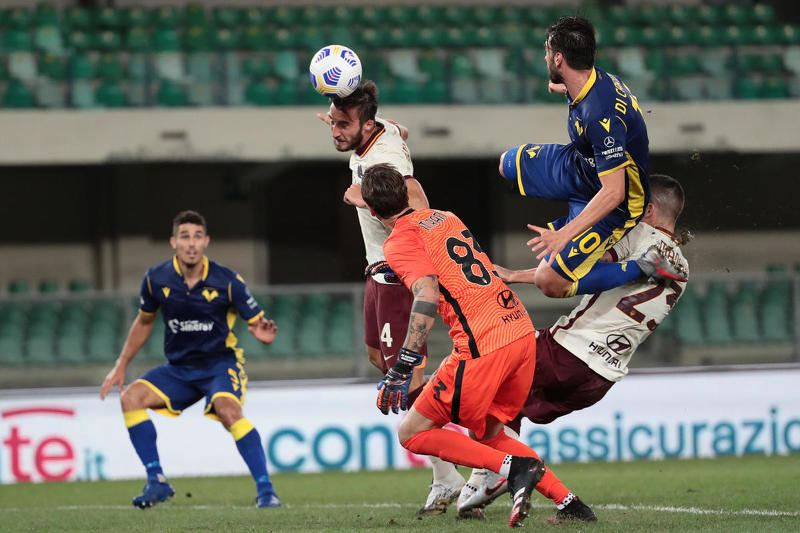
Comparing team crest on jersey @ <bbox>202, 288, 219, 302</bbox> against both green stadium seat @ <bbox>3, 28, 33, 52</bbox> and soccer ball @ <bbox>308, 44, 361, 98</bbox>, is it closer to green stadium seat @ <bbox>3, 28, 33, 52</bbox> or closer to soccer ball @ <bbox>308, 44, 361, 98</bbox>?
soccer ball @ <bbox>308, 44, 361, 98</bbox>

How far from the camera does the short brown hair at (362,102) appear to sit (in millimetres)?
6465

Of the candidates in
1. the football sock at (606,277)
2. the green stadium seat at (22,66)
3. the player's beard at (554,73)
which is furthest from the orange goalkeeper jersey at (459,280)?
the green stadium seat at (22,66)

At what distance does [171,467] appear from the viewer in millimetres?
10734

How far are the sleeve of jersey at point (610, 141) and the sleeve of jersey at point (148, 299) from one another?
3.63 metres

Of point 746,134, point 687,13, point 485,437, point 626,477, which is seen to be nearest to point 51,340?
point 626,477

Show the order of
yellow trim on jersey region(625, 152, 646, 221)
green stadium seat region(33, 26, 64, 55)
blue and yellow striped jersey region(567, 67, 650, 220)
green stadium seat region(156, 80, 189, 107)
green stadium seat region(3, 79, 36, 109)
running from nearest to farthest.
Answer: blue and yellow striped jersey region(567, 67, 650, 220), yellow trim on jersey region(625, 152, 646, 221), green stadium seat region(3, 79, 36, 109), green stadium seat region(156, 80, 189, 107), green stadium seat region(33, 26, 64, 55)

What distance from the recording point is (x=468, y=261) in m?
5.35

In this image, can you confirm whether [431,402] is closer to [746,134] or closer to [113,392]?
[113,392]

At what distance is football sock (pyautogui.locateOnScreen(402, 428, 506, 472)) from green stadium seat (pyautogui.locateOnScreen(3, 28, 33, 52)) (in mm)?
11700

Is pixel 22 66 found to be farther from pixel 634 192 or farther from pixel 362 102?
pixel 634 192

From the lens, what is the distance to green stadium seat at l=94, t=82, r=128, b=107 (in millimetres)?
14234

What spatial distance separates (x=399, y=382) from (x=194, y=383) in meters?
2.89

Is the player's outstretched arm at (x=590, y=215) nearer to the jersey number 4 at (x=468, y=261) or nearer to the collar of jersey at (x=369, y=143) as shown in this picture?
the jersey number 4 at (x=468, y=261)

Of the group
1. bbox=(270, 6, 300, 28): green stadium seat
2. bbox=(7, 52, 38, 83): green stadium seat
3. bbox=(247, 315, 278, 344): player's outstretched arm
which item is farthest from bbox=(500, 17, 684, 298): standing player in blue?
bbox=(270, 6, 300, 28): green stadium seat
